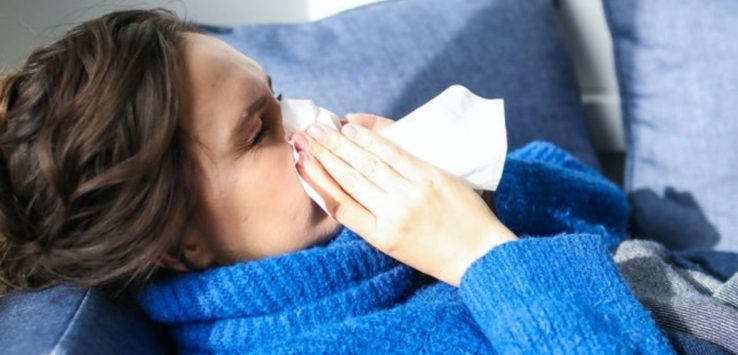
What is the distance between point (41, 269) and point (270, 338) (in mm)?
232

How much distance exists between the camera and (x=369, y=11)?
4.48 feet

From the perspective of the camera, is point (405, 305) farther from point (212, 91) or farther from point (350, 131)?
point (212, 91)

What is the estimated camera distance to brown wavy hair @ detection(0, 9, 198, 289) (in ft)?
2.51

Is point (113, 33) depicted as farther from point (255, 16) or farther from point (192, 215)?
point (255, 16)

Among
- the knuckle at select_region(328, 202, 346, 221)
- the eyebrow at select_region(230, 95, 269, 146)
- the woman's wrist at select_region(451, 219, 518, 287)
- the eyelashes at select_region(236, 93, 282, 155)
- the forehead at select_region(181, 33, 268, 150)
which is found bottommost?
the woman's wrist at select_region(451, 219, 518, 287)

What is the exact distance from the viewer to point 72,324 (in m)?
0.74

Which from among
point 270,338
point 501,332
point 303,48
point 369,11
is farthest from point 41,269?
point 369,11

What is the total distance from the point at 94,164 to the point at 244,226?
175 mm

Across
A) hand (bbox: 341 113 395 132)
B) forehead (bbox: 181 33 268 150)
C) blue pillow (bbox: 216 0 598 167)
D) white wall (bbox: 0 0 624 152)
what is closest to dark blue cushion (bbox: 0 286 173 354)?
forehead (bbox: 181 33 268 150)

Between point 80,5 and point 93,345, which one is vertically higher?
point 80,5

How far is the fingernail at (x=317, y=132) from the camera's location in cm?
86

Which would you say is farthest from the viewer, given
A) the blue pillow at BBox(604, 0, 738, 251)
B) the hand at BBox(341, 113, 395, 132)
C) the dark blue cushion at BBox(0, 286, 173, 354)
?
the blue pillow at BBox(604, 0, 738, 251)

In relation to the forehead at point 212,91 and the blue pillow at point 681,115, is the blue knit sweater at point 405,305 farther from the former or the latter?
the blue pillow at point 681,115

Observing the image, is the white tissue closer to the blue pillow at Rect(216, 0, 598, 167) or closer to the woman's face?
the woman's face
